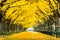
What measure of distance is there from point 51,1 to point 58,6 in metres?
1.29

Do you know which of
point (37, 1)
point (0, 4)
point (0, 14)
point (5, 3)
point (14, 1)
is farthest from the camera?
point (0, 14)

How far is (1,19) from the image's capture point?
44812 mm

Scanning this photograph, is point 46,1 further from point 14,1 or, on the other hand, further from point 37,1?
point 14,1

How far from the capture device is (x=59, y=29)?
35.4m

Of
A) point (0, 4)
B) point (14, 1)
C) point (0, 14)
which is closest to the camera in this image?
point (14, 1)

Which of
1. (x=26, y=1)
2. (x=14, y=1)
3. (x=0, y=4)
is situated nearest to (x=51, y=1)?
(x=26, y=1)

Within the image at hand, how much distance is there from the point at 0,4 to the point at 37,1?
A: 9.61 metres

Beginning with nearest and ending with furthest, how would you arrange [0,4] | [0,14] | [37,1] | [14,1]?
[37,1]
[14,1]
[0,4]
[0,14]

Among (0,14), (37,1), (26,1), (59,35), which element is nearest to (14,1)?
(26,1)

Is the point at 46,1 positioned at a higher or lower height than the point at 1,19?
higher

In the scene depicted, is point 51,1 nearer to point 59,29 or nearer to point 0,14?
point 59,29

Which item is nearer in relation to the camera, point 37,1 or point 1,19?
point 37,1

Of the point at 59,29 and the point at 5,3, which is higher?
the point at 5,3

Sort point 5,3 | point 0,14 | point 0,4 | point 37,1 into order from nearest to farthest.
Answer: point 37,1 < point 5,3 < point 0,4 < point 0,14
